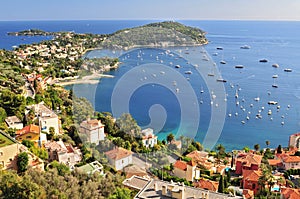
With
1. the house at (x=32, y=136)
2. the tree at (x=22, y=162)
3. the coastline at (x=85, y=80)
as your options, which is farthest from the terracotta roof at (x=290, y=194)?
the coastline at (x=85, y=80)

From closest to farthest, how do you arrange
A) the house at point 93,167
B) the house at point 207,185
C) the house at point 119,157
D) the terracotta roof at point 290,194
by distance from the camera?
the house at point 93,167 → the terracotta roof at point 290,194 → the house at point 207,185 → the house at point 119,157

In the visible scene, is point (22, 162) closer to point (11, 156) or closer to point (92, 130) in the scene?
point (11, 156)

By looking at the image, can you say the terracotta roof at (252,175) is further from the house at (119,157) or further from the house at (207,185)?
the house at (119,157)

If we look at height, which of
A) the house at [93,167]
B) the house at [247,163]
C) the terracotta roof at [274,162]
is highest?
the house at [93,167]

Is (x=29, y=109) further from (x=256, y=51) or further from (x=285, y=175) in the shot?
(x=256, y=51)

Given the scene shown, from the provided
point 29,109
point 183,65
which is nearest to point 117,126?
point 29,109

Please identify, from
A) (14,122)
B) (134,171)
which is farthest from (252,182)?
(14,122)

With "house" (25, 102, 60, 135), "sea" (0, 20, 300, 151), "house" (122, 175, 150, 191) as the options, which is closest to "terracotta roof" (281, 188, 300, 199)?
"house" (122, 175, 150, 191)

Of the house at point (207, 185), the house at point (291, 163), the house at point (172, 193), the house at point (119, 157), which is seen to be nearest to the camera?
the house at point (172, 193)
